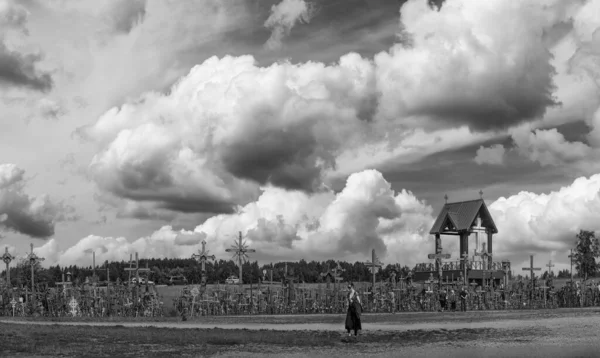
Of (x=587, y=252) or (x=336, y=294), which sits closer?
(x=336, y=294)

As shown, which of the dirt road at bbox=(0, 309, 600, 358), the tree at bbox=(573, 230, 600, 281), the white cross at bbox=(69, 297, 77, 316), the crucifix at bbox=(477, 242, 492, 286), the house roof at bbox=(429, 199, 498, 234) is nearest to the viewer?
the dirt road at bbox=(0, 309, 600, 358)

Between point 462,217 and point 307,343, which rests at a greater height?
point 462,217

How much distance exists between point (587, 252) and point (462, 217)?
59.0 meters

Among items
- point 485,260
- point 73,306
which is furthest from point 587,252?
point 73,306

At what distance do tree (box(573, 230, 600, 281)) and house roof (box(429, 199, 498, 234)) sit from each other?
2076 inches

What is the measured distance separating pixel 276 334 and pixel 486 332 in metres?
10.8

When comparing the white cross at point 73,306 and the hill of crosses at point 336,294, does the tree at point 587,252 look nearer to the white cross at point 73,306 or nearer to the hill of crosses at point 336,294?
the hill of crosses at point 336,294

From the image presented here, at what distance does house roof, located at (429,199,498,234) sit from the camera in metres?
86.4

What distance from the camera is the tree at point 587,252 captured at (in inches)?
5290

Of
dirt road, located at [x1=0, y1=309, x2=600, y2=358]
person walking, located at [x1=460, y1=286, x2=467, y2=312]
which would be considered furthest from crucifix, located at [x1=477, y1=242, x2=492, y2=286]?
dirt road, located at [x1=0, y1=309, x2=600, y2=358]

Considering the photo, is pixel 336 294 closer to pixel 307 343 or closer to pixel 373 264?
pixel 373 264

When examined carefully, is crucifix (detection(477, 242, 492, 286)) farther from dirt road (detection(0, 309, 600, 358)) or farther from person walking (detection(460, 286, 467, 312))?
dirt road (detection(0, 309, 600, 358))

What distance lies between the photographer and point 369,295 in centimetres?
7175

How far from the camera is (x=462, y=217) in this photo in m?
87.7
